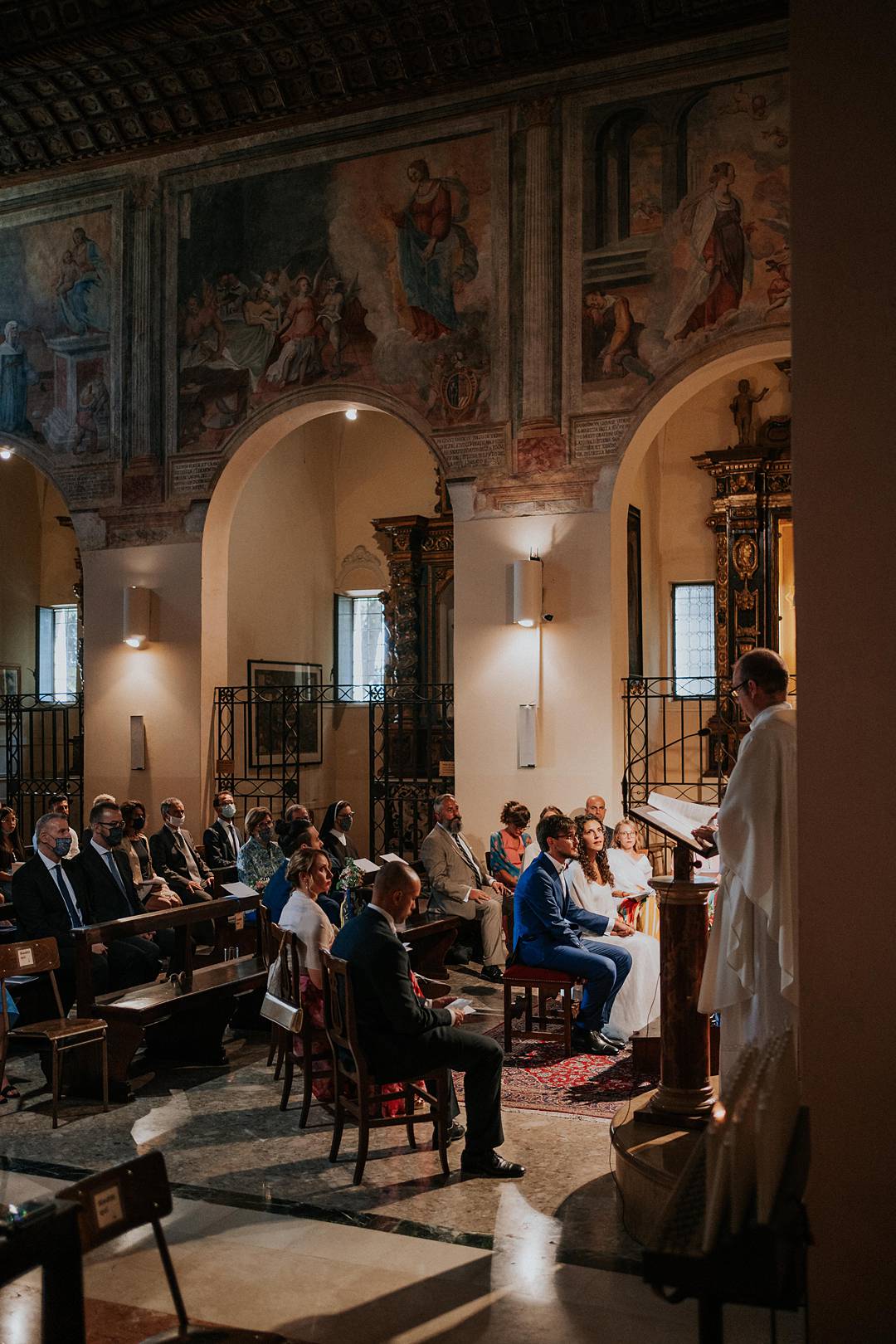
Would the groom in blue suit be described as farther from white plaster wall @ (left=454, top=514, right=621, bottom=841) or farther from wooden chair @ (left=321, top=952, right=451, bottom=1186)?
white plaster wall @ (left=454, top=514, right=621, bottom=841)

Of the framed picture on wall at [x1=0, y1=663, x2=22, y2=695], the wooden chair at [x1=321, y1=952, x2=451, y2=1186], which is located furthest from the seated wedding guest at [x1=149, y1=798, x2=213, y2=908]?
the framed picture on wall at [x1=0, y1=663, x2=22, y2=695]

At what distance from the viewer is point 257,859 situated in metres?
11.1

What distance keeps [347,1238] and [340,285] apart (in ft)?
34.3

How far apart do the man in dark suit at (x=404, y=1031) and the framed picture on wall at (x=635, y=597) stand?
9.24 metres

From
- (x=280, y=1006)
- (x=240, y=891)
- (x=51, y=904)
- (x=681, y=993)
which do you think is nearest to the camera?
(x=681, y=993)

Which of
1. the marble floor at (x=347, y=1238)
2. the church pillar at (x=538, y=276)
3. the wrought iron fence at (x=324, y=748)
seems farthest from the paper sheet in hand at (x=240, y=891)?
the church pillar at (x=538, y=276)

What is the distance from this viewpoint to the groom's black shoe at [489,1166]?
5574 millimetres

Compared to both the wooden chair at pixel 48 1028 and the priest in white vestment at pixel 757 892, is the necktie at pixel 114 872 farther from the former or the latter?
the priest in white vestment at pixel 757 892

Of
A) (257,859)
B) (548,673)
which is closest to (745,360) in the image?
(548,673)

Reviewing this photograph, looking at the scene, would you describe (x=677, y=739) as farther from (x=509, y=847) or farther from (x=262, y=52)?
(x=262, y=52)

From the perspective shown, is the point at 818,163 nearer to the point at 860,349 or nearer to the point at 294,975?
the point at 860,349

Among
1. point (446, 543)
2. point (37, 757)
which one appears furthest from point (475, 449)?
point (37, 757)

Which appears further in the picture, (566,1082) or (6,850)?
(6,850)

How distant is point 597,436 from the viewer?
1183 cm
